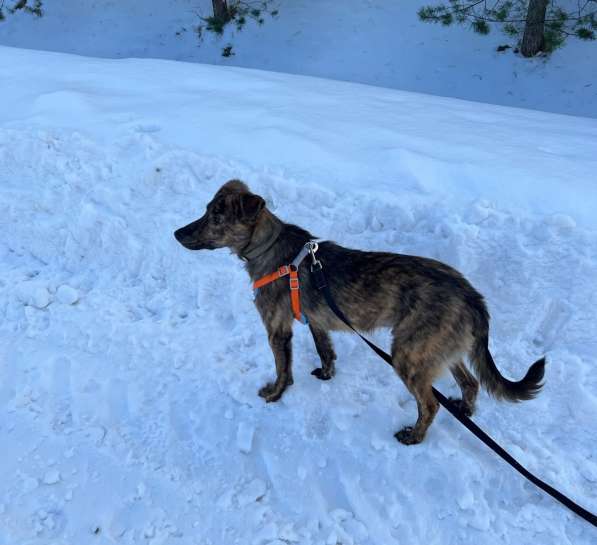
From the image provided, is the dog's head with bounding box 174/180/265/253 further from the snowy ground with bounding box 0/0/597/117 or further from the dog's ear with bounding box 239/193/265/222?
the snowy ground with bounding box 0/0/597/117

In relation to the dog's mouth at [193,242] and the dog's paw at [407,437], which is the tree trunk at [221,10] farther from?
the dog's paw at [407,437]

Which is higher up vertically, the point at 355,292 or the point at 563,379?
the point at 355,292

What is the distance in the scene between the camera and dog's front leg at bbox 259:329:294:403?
147 inches

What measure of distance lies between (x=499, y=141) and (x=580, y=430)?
3869 millimetres

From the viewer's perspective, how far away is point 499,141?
6004 mm

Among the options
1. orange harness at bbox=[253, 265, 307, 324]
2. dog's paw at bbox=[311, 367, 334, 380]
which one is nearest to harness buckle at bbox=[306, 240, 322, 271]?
orange harness at bbox=[253, 265, 307, 324]

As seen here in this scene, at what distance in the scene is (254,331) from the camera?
172 inches

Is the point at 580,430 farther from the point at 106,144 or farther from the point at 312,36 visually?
the point at 312,36

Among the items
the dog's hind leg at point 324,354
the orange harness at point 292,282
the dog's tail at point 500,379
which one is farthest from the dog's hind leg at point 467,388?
the orange harness at point 292,282

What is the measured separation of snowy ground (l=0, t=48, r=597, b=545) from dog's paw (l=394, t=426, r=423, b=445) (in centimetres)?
6

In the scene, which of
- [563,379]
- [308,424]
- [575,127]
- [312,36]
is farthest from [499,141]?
[312,36]

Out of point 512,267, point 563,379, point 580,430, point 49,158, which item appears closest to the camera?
point 580,430

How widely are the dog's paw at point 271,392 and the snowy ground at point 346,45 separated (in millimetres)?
10654

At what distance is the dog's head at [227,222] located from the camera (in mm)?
3469
